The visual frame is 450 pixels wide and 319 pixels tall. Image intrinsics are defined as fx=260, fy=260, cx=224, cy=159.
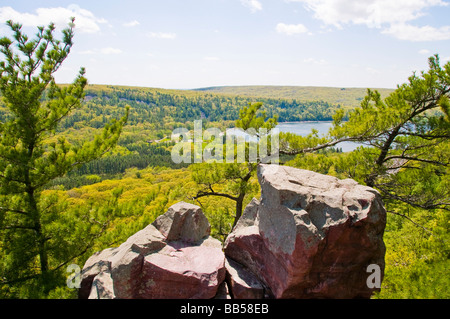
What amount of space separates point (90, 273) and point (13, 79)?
6742 millimetres

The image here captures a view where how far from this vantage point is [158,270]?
254 inches

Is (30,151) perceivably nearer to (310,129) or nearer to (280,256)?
(280,256)

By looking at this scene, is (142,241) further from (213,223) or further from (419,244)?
(419,244)

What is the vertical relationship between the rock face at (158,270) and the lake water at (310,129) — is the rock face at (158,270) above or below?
below

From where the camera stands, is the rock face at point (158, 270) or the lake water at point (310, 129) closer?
the rock face at point (158, 270)

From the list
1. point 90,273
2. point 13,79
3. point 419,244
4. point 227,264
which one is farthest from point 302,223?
point 13,79

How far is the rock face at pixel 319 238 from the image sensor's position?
19.1 feet

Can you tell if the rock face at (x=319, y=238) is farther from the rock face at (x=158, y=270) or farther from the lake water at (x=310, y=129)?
the lake water at (x=310, y=129)

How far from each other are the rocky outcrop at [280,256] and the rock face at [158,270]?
2cm

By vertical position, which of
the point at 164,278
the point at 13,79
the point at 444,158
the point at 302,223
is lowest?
the point at 164,278

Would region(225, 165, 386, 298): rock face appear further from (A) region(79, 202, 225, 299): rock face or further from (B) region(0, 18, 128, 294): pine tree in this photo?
(B) region(0, 18, 128, 294): pine tree

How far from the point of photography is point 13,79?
28.0ft

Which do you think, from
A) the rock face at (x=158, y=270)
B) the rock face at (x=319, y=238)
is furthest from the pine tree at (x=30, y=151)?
the rock face at (x=319, y=238)

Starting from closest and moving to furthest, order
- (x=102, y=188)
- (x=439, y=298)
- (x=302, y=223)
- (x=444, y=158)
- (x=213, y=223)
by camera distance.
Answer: (x=302, y=223), (x=439, y=298), (x=444, y=158), (x=213, y=223), (x=102, y=188)
